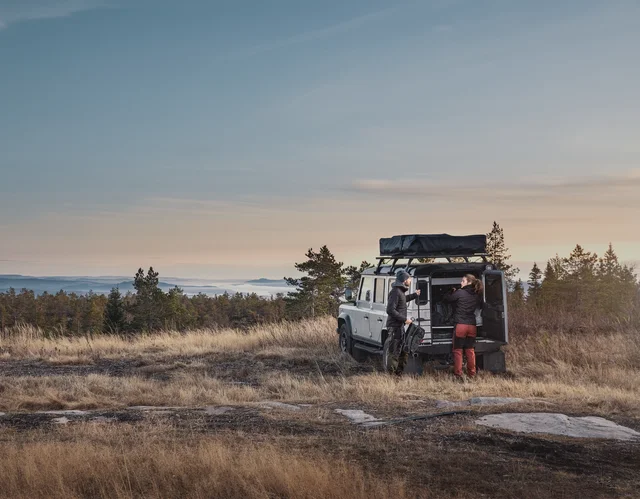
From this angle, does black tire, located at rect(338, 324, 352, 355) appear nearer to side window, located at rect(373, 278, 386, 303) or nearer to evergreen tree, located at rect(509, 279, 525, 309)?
side window, located at rect(373, 278, 386, 303)

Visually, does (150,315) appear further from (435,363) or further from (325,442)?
(325,442)

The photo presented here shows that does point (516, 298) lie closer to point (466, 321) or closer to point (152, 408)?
point (466, 321)

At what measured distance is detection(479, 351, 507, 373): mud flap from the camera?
→ 46.3 ft

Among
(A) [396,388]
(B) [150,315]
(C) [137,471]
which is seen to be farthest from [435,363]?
(B) [150,315]

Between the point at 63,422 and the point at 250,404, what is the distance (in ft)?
8.53

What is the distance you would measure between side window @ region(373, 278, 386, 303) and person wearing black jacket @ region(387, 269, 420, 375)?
0.96 meters

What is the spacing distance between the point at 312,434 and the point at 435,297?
752 centimetres

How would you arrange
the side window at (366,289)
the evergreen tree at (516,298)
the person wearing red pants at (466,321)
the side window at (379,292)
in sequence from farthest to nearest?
the evergreen tree at (516,298)
the side window at (366,289)
the side window at (379,292)
the person wearing red pants at (466,321)

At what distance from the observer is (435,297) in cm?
1540

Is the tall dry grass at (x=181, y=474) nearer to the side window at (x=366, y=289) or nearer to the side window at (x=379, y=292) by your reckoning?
the side window at (x=379, y=292)

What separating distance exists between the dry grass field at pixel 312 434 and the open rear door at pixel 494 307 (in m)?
0.84

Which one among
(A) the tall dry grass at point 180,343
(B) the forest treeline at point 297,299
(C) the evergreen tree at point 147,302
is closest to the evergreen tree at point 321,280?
(B) the forest treeline at point 297,299

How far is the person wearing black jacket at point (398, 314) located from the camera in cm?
1312

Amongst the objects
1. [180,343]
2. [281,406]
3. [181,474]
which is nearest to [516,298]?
[180,343]
